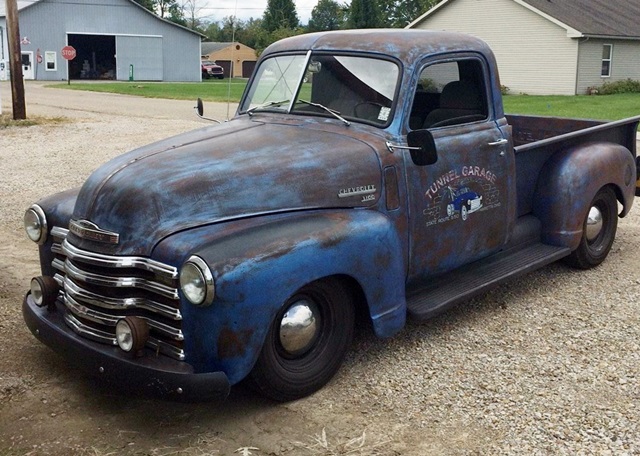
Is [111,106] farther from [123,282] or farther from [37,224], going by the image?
[123,282]

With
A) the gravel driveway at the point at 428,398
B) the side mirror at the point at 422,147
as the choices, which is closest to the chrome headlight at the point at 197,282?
the gravel driveway at the point at 428,398

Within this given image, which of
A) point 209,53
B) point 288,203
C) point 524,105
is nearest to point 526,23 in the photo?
point 524,105

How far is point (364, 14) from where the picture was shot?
5281 cm

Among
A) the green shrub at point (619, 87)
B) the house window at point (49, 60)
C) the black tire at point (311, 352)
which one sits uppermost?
the house window at point (49, 60)

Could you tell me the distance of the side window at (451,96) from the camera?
5.04 metres

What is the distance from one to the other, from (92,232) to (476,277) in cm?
259

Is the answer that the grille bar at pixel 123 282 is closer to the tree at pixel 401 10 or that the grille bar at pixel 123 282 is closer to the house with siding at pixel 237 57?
the tree at pixel 401 10

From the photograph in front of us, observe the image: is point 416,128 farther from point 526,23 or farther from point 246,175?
point 526,23

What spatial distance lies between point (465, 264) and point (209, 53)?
2559 inches

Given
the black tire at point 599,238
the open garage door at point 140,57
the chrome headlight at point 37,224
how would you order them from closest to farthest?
the chrome headlight at point 37,224
the black tire at point 599,238
the open garage door at point 140,57

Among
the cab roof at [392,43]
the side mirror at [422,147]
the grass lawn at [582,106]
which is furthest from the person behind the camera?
the grass lawn at [582,106]

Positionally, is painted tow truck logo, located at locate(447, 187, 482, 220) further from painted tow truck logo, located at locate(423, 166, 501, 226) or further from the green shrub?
the green shrub

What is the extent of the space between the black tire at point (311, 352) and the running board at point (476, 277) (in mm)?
566

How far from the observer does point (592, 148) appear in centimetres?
617
